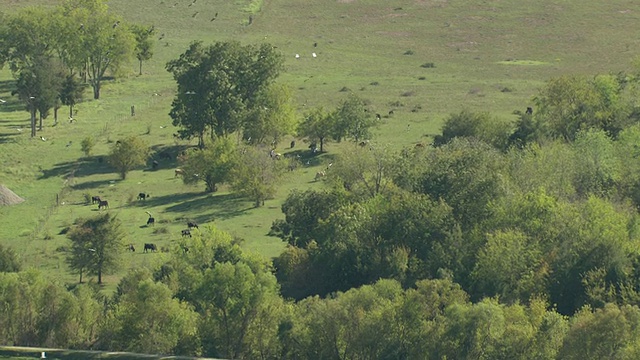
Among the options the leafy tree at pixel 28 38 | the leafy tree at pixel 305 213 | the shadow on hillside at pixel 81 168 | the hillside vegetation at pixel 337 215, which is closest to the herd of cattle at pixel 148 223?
the hillside vegetation at pixel 337 215

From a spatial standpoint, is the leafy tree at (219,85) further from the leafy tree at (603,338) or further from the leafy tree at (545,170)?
the leafy tree at (603,338)

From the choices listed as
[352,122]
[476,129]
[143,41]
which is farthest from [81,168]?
[143,41]

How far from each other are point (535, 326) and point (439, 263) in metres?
10.5

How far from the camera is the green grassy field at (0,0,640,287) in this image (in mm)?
102688

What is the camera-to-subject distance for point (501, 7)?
563ft

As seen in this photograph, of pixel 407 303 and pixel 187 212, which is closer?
pixel 407 303

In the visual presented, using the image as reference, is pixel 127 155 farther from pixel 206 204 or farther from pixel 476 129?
pixel 476 129

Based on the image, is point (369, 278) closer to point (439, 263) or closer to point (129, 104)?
point (439, 263)

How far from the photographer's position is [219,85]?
119500 millimetres

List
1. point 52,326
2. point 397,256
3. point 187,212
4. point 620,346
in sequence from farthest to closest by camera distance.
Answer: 1. point 187,212
2. point 397,256
3. point 52,326
4. point 620,346

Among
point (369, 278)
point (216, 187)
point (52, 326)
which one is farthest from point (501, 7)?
point (52, 326)

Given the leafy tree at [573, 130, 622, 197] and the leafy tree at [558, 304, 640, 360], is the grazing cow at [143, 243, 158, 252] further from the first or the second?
the leafy tree at [558, 304, 640, 360]

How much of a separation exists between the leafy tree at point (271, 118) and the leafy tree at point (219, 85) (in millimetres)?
607

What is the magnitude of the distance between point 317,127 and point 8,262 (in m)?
38.9
